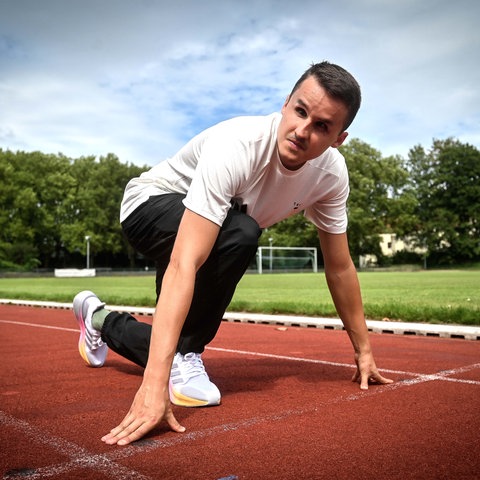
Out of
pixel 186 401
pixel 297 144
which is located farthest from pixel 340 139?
pixel 186 401

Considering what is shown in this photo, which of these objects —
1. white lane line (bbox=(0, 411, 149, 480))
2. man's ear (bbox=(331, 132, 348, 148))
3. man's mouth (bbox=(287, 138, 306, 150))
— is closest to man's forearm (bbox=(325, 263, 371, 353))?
man's ear (bbox=(331, 132, 348, 148))

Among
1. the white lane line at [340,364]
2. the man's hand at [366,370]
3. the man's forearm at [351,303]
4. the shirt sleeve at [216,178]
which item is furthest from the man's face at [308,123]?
the white lane line at [340,364]

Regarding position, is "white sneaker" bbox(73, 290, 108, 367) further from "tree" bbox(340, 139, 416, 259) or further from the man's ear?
"tree" bbox(340, 139, 416, 259)

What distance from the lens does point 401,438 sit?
2508mm

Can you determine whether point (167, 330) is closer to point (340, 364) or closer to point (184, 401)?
point (184, 401)

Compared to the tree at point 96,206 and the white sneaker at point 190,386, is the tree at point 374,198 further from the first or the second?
the white sneaker at point 190,386

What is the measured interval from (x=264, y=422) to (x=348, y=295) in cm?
120

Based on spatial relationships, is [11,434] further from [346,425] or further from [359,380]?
[359,380]

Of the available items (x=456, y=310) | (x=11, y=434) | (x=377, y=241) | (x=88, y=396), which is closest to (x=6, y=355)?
(x=88, y=396)

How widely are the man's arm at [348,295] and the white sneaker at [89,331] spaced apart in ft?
5.60

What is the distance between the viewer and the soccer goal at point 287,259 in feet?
175

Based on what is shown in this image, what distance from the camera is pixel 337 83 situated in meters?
2.73

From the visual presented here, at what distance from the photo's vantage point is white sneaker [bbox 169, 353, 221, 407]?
3.09 metres

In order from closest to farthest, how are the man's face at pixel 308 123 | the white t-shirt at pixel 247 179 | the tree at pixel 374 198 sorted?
1. the white t-shirt at pixel 247 179
2. the man's face at pixel 308 123
3. the tree at pixel 374 198
